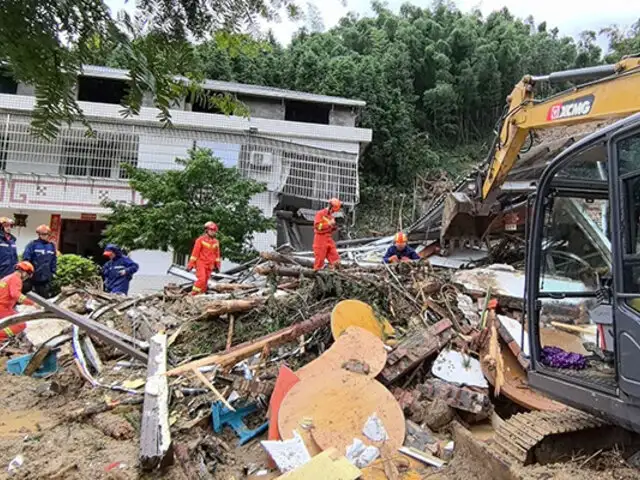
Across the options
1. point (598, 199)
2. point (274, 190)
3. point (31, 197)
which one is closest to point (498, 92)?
point (274, 190)

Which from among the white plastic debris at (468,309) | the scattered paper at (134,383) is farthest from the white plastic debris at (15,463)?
the white plastic debris at (468,309)

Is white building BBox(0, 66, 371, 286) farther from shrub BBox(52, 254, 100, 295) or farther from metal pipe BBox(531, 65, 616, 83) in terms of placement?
metal pipe BBox(531, 65, 616, 83)

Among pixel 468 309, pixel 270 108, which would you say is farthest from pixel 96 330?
pixel 270 108

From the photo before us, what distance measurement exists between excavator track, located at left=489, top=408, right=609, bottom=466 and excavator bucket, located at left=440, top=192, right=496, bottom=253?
592cm

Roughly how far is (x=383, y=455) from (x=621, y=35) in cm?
3553

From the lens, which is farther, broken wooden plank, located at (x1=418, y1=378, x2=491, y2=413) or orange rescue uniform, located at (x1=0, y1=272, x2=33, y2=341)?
orange rescue uniform, located at (x1=0, y1=272, x2=33, y2=341)

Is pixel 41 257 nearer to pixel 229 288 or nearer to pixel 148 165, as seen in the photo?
pixel 229 288

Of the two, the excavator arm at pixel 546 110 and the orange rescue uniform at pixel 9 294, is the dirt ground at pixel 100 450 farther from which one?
the excavator arm at pixel 546 110

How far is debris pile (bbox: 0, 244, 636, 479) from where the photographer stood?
157 inches

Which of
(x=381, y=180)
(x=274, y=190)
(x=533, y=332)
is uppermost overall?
(x=381, y=180)

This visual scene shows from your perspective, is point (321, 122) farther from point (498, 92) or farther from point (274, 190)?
point (498, 92)

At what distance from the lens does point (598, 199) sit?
11.8 ft

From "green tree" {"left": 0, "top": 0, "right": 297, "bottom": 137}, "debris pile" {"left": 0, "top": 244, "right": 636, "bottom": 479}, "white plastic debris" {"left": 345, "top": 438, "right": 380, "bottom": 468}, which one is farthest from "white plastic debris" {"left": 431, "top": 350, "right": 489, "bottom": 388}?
"green tree" {"left": 0, "top": 0, "right": 297, "bottom": 137}

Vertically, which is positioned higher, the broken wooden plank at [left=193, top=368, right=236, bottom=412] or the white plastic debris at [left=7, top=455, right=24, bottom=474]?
the broken wooden plank at [left=193, top=368, right=236, bottom=412]
